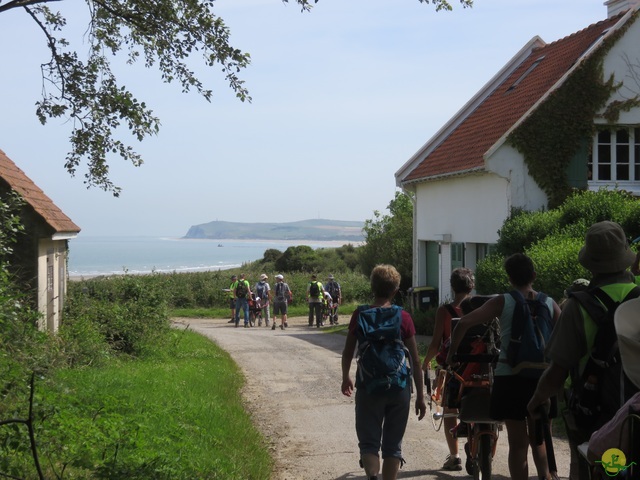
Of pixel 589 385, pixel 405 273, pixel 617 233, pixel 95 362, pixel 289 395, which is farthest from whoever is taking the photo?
pixel 405 273

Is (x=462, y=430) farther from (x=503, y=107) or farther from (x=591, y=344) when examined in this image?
(x=503, y=107)

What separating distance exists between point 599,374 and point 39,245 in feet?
44.7

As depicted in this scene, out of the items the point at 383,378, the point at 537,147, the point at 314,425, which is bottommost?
the point at 314,425

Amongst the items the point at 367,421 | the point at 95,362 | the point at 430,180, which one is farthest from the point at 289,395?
the point at 430,180

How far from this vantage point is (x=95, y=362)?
14789mm

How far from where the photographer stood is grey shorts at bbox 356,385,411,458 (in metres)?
6.45

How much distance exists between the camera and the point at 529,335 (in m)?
6.16

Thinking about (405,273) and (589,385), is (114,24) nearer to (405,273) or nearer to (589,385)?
(589,385)

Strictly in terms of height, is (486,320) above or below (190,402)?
above

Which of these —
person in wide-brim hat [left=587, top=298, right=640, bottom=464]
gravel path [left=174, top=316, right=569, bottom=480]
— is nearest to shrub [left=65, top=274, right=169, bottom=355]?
gravel path [left=174, top=316, right=569, bottom=480]

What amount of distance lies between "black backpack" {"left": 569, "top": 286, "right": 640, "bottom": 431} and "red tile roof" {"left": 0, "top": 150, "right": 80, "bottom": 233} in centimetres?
1254

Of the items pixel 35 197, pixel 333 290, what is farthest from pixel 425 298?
pixel 35 197

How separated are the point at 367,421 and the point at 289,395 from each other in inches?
263

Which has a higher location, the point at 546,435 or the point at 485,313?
the point at 485,313
